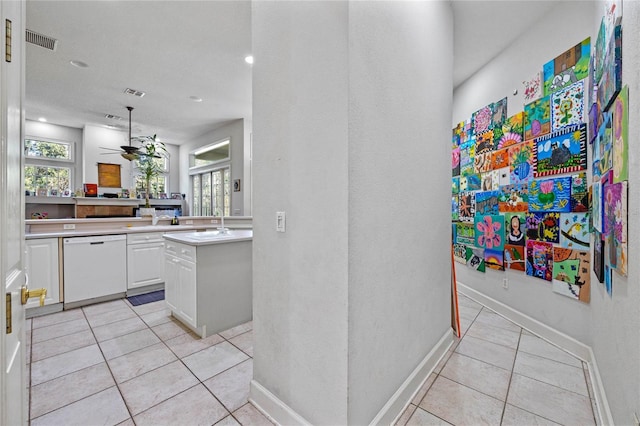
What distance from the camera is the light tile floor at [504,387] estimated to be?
1.63m

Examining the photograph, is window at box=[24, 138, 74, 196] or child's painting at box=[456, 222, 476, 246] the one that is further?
window at box=[24, 138, 74, 196]

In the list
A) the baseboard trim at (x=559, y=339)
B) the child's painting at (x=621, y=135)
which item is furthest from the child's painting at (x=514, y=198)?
the child's painting at (x=621, y=135)

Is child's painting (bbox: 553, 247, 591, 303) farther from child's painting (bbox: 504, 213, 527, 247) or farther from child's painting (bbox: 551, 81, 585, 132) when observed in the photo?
child's painting (bbox: 551, 81, 585, 132)

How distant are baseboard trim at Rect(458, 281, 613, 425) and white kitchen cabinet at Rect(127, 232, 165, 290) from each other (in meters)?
4.45

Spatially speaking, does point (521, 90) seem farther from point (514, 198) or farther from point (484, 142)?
point (514, 198)

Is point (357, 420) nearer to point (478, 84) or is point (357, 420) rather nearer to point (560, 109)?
point (560, 109)

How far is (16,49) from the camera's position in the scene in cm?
83

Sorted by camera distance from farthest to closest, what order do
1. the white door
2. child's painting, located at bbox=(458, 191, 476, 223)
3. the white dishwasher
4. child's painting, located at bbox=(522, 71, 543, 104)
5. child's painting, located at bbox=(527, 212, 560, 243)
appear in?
1. child's painting, located at bbox=(458, 191, 476, 223)
2. the white dishwasher
3. child's painting, located at bbox=(522, 71, 543, 104)
4. child's painting, located at bbox=(527, 212, 560, 243)
5. the white door

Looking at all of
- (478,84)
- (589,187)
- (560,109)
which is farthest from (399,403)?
(478,84)

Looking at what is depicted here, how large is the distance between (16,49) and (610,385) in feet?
9.92

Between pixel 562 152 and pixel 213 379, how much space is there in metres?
3.44

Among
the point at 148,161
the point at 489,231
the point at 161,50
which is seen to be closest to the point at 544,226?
the point at 489,231

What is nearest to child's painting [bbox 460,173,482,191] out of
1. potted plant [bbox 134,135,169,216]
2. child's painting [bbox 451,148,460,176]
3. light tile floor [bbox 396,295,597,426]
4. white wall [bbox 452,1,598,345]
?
child's painting [bbox 451,148,460,176]

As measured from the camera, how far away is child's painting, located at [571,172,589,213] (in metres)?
2.31
